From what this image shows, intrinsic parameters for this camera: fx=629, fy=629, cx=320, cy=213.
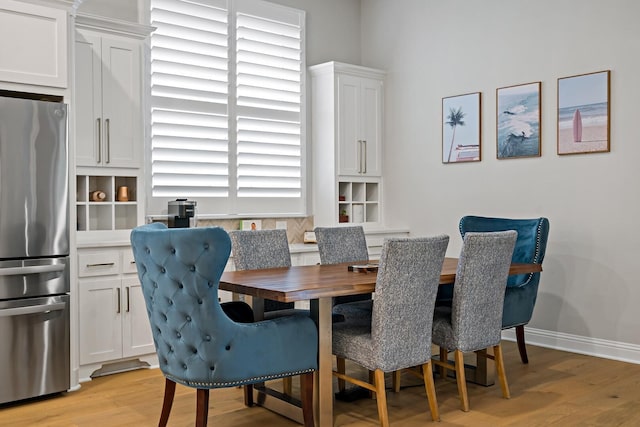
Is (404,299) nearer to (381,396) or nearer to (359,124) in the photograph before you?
(381,396)

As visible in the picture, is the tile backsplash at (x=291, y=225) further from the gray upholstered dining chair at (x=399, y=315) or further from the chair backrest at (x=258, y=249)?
the gray upholstered dining chair at (x=399, y=315)

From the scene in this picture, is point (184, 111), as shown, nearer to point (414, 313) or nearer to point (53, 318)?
point (53, 318)

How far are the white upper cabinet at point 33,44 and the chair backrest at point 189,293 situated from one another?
4.90ft

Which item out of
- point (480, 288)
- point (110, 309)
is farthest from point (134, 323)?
point (480, 288)

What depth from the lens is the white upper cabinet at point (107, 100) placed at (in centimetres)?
422

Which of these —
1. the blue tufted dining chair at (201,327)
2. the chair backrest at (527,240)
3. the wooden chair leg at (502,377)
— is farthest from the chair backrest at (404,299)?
the chair backrest at (527,240)

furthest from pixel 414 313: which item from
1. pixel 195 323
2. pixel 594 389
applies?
pixel 594 389

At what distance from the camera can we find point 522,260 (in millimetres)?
4449

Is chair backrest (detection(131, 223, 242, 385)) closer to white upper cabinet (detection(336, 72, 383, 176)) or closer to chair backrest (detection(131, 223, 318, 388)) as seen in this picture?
chair backrest (detection(131, 223, 318, 388))

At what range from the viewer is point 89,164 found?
4.25 m

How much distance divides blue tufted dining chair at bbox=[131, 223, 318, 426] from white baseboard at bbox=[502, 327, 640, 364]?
106 inches

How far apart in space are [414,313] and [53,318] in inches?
82.5

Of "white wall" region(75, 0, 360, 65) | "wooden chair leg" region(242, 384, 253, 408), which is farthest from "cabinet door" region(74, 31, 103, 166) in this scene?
"white wall" region(75, 0, 360, 65)

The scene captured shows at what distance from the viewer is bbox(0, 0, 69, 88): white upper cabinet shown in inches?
140
